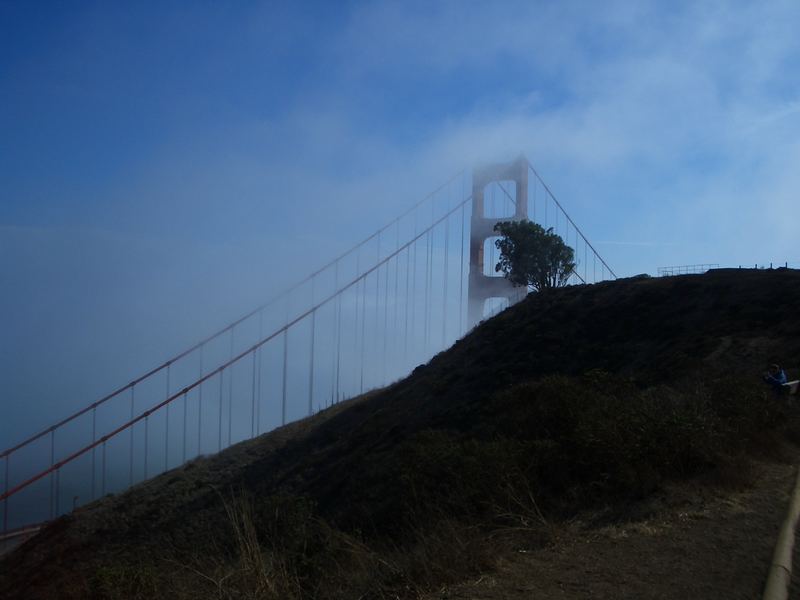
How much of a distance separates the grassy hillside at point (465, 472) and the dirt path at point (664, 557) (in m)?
0.35

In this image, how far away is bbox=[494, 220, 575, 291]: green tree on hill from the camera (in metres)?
49.7

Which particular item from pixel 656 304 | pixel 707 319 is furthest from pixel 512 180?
pixel 707 319

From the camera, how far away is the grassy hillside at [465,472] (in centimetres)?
677

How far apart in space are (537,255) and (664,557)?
44.2 metres

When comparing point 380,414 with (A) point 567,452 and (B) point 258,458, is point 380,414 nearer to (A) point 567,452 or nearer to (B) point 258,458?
(B) point 258,458

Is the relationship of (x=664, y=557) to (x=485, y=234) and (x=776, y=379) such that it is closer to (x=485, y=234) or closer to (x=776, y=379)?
(x=776, y=379)

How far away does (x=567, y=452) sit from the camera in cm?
957

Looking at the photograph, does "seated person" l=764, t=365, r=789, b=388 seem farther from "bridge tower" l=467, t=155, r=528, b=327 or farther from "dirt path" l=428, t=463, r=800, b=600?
"bridge tower" l=467, t=155, r=528, b=327

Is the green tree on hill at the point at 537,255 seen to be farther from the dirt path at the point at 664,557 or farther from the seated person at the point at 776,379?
the dirt path at the point at 664,557

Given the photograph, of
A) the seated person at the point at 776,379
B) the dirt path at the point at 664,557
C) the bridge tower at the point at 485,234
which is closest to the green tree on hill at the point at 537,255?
the bridge tower at the point at 485,234

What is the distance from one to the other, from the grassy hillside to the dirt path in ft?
1.15

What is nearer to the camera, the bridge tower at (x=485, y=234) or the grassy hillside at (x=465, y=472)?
the grassy hillside at (x=465, y=472)

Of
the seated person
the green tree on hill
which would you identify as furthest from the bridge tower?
the seated person

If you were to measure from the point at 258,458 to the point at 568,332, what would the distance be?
15.5 meters
